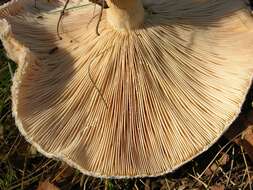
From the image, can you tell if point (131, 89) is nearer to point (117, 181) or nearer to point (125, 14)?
point (125, 14)

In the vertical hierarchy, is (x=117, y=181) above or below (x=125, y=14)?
below

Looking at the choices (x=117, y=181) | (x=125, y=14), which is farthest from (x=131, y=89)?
(x=117, y=181)

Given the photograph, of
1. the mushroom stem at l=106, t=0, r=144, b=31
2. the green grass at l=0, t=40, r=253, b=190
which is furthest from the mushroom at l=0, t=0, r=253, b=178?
the green grass at l=0, t=40, r=253, b=190

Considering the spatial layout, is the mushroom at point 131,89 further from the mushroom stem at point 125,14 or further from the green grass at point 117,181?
the green grass at point 117,181

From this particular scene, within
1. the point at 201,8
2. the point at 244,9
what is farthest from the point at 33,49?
the point at 244,9

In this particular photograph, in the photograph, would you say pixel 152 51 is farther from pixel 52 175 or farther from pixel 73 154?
pixel 52 175

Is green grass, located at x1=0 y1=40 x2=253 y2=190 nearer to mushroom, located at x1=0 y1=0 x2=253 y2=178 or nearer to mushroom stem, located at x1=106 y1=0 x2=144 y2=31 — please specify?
mushroom, located at x1=0 y1=0 x2=253 y2=178

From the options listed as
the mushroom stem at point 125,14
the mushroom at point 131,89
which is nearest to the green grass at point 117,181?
the mushroom at point 131,89
